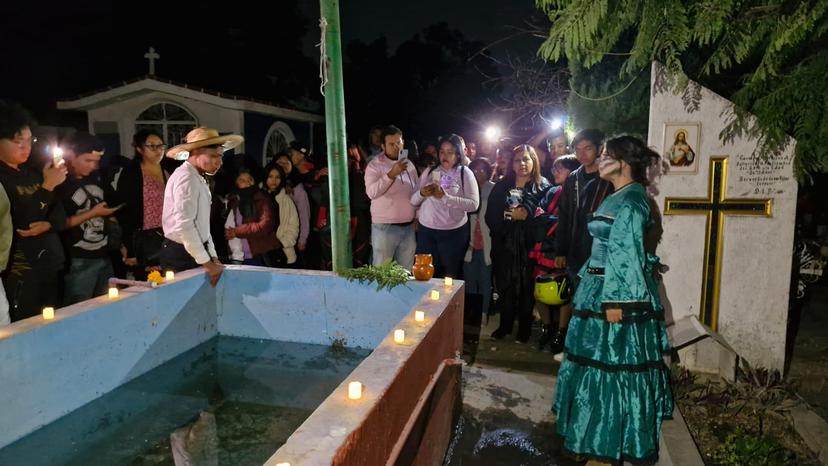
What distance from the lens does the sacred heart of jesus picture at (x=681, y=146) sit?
4.85 metres

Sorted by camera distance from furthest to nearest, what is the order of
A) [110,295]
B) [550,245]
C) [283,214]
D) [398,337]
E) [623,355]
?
[283,214], [550,245], [110,295], [623,355], [398,337]

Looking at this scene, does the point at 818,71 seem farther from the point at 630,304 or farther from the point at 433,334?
the point at 433,334

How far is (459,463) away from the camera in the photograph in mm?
3709

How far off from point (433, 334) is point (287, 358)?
155 cm

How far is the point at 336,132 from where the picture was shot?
4.50 metres

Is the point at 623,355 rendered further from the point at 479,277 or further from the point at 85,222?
the point at 85,222

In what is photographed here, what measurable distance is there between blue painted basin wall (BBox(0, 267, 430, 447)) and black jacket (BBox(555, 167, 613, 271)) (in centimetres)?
168

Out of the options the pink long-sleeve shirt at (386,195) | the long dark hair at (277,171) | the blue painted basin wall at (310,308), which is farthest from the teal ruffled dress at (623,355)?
the long dark hair at (277,171)

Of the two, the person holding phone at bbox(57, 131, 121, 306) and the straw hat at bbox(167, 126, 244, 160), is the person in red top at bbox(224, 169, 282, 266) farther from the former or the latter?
the straw hat at bbox(167, 126, 244, 160)

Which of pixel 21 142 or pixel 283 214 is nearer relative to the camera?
pixel 21 142

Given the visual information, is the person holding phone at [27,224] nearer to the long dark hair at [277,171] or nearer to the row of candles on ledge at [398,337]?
the long dark hair at [277,171]

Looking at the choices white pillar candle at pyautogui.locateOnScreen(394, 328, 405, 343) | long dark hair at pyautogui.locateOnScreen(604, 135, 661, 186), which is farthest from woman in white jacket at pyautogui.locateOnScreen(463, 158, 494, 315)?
white pillar candle at pyautogui.locateOnScreen(394, 328, 405, 343)

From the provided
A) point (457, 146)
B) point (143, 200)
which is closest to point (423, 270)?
point (457, 146)

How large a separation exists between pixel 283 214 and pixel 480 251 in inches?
94.9
